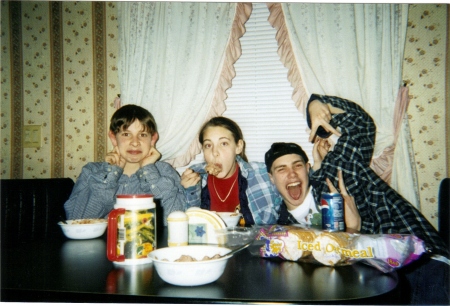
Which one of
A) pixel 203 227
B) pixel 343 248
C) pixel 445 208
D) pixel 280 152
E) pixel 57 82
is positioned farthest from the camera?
pixel 57 82

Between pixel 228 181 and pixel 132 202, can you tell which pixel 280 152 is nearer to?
pixel 228 181

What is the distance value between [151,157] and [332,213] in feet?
4.12

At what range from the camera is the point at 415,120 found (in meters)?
A: 2.02

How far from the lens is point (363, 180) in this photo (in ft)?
5.72

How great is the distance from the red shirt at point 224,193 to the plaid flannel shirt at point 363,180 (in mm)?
479

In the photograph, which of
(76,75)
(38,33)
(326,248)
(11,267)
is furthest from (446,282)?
(38,33)

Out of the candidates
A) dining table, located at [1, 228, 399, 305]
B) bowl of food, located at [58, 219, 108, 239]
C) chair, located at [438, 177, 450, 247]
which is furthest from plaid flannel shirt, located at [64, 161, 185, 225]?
chair, located at [438, 177, 450, 247]

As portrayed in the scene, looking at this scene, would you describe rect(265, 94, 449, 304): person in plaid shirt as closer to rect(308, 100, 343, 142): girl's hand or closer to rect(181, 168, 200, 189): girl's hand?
rect(308, 100, 343, 142): girl's hand

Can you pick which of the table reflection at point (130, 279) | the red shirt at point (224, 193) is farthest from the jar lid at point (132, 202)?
the red shirt at point (224, 193)

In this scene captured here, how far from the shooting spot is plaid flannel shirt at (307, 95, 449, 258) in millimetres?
1577

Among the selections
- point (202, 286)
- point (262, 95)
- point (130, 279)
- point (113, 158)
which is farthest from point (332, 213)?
point (113, 158)

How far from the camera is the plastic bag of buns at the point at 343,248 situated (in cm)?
79

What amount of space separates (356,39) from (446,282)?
1.50 metres

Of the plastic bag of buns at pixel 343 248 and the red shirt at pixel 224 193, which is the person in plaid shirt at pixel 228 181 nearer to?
the red shirt at pixel 224 193
